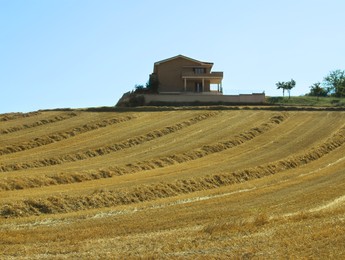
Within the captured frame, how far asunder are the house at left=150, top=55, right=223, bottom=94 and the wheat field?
23.4 metres

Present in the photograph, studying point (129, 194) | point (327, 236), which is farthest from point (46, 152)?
point (327, 236)

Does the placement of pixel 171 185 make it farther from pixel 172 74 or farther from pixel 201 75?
pixel 172 74

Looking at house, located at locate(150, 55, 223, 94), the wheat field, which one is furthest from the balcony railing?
the wheat field

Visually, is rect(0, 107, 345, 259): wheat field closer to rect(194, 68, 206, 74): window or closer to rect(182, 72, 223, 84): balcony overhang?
rect(182, 72, 223, 84): balcony overhang

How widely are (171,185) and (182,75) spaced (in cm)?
5845

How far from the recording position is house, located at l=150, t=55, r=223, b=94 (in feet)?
282

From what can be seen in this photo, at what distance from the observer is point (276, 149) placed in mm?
43531

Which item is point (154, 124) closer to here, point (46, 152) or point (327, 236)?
point (46, 152)

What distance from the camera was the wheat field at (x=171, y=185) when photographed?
14.8 metres

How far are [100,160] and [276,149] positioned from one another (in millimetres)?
14570

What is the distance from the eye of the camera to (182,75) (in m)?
85.6

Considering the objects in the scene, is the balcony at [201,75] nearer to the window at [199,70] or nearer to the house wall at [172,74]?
the house wall at [172,74]

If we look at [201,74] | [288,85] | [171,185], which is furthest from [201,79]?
[171,185]

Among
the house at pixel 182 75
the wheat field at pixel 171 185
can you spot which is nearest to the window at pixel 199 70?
the house at pixel 182 75
